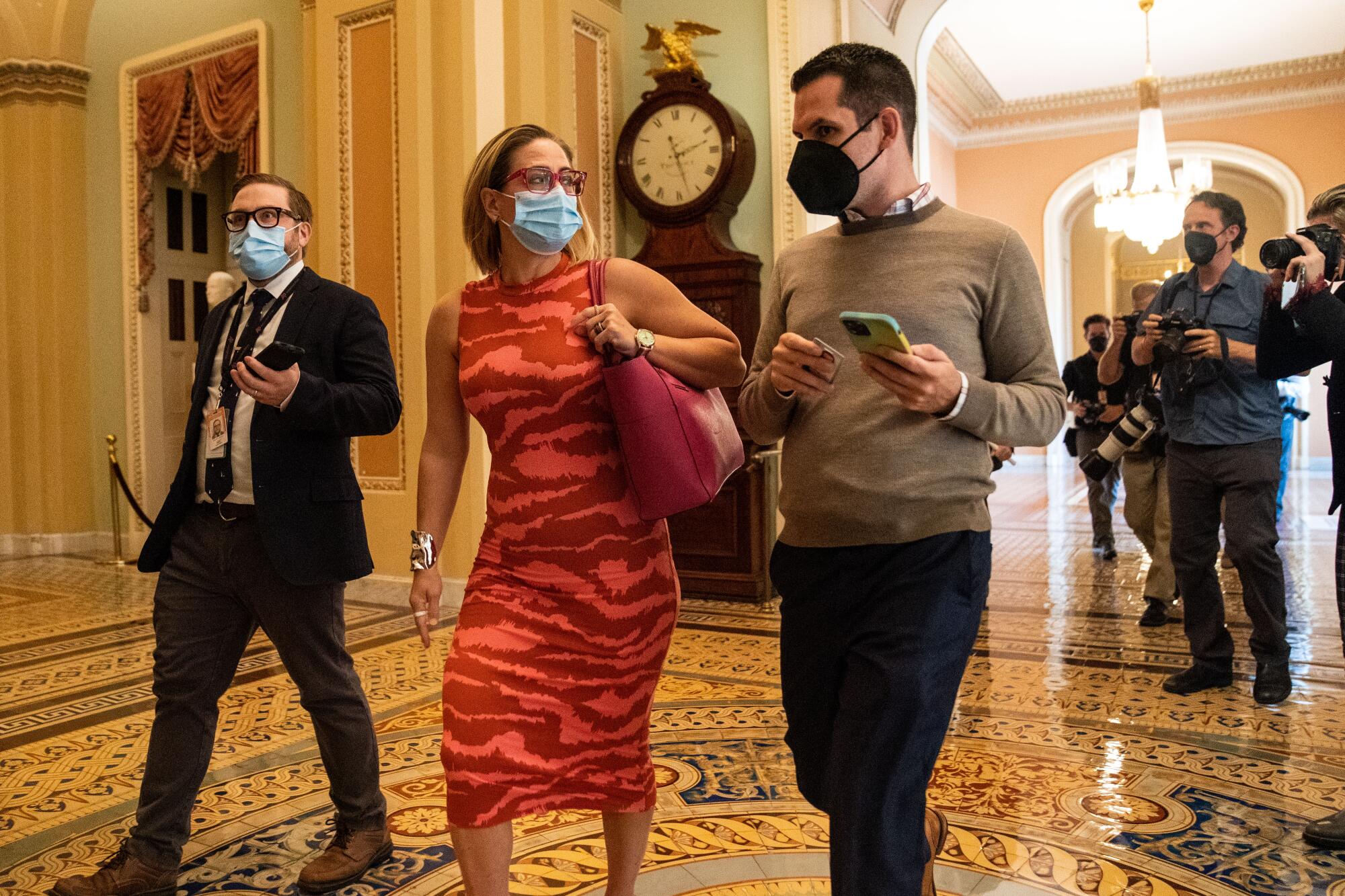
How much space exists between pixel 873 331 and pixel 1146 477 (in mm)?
4847

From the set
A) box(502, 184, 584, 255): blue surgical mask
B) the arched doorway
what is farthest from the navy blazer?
the arched doorway

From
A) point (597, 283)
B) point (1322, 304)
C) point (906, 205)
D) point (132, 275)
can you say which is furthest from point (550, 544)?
point (132, 275)

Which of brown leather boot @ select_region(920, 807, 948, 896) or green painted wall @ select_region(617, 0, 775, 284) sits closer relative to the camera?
brown leather boot @ select_region(920, 807, 948, 896)

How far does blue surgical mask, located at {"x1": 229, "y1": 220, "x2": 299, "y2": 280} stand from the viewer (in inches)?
99.0

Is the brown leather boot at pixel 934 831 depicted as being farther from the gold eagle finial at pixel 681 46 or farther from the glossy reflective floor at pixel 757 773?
the gold eagle finial at pixel 681 46

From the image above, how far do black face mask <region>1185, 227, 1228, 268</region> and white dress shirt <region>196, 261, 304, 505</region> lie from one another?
3.11 m

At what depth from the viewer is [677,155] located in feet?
20.6

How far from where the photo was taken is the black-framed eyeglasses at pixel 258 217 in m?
2.52

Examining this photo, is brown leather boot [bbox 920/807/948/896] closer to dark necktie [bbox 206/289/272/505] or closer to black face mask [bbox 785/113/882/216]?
black face mask [bbox 785/113/882/216]


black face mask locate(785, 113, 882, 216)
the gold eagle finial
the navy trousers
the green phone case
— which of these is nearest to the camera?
the green phone case

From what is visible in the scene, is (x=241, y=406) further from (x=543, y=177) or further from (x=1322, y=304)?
(x=1322, y=304)

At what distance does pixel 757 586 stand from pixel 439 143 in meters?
3.02

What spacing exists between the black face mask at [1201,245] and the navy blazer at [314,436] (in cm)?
295

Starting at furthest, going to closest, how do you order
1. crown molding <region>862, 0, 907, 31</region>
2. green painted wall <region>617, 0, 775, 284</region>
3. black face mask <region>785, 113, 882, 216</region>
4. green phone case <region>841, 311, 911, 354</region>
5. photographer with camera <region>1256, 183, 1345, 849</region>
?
crown molding <region>862, 0, 907, 31</region>
green painted wall <region>617, 0, 775, 284</region>
photographer with camera <region>1256, 183, 1345, 849</region>
black face mask <region>785, 113, 882, 216</region>
green phone case <region>841, 311, 911, 354</region>
